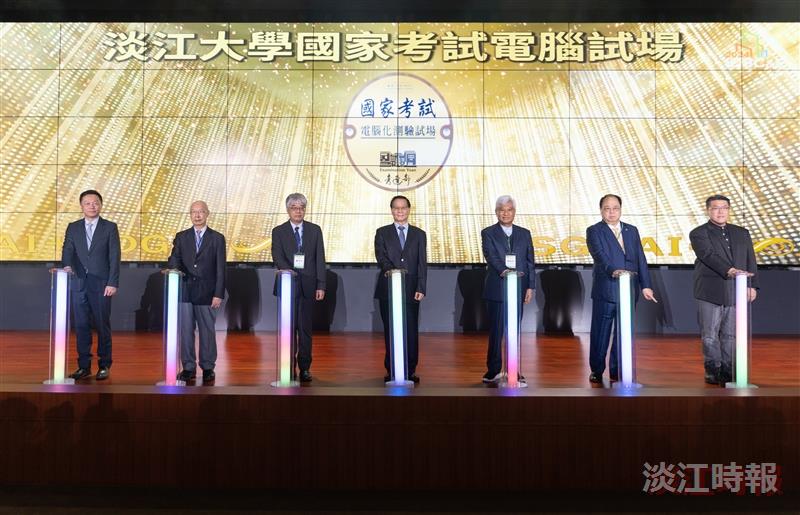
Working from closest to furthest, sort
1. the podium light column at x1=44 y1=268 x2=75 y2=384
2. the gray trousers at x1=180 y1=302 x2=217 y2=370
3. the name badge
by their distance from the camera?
the podium light column at x1=44 y1=268 x2=75 y2=384 < the name badge < the gray trousers at x1=180 y1=302 x2=217 y2=370

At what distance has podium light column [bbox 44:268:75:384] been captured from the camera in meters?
3.49

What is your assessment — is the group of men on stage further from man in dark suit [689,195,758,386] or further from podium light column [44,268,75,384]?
podium light column [44,268,75,384]

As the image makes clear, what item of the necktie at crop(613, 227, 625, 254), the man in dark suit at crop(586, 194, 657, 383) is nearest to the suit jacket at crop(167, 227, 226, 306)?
the man in dark suit at crop(586, 194, 657, 383)

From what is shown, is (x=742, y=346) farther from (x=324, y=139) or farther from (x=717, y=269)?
(x=324, y=139)

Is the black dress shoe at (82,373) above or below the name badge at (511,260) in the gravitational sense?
below

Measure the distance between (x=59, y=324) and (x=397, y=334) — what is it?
190 cm

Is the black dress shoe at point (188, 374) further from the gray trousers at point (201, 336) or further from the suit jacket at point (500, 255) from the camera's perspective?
the suit jacket at point (500, 255)

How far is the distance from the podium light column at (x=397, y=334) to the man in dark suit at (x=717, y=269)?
81.4 inches

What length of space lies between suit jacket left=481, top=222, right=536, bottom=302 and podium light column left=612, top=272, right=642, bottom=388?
809mm

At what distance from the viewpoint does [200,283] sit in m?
4.15

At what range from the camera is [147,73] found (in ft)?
23.5

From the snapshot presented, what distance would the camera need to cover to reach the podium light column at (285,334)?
10.9 ft

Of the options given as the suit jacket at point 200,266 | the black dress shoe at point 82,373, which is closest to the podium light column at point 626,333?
the suit jacket at point 200,266

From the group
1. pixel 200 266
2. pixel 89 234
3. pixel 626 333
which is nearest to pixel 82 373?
pixel 89 234
